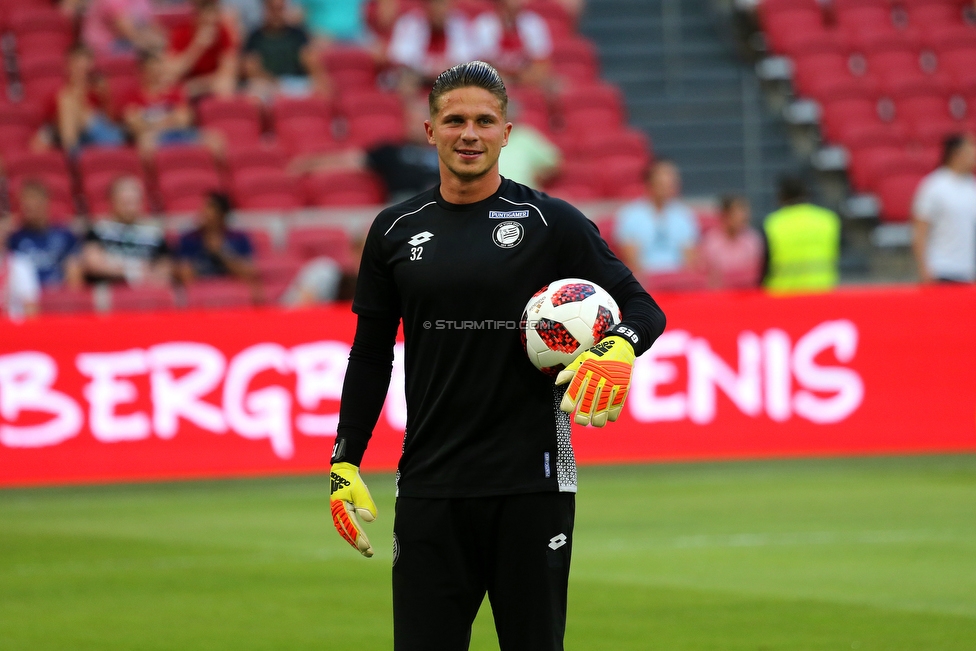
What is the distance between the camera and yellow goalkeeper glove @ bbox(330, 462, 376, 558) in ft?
14.9

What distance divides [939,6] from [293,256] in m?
10.8

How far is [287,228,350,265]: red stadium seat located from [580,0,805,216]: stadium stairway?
5665 mm

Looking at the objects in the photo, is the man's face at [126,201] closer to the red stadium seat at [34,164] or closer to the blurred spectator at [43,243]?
the blurred spectator at [43,243]

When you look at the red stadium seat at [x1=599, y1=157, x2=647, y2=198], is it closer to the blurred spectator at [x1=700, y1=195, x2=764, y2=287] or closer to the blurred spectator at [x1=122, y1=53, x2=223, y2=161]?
the blurred spectator at [x1=700, y1=195, x2=764, y2=287]

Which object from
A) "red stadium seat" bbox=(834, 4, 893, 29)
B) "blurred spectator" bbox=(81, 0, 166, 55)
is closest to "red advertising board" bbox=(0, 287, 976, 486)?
"blurred spectator" bbox=(81, 0, 166, 55)

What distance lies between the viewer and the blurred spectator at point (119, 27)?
1856 centimetres

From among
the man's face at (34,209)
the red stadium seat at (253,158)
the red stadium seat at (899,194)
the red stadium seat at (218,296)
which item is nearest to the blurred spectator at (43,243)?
the man's face at (34,209)

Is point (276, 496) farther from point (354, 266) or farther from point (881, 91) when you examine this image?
point (881, 91)

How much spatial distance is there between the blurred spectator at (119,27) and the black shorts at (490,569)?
15.1m

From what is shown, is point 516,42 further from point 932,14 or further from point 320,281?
point 932,14

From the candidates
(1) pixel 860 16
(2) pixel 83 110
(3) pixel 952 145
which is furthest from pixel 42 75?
(1) pixel 860 16

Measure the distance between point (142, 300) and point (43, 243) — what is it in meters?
1.49

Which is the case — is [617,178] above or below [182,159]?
below

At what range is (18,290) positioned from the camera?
13.5m
